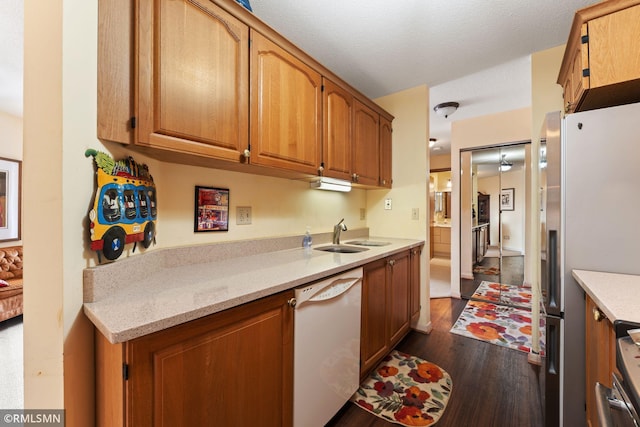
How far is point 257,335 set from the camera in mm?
986

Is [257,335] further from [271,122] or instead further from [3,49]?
[3,49]

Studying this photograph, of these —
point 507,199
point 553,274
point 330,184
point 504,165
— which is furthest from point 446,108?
point 553,274

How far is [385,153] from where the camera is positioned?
2635 mm

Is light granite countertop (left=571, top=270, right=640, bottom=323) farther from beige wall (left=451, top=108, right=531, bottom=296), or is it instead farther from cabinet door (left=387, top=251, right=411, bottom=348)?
beige wall (left=451, top=108, right=531, bottom=296)

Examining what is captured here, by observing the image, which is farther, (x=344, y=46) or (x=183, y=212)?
(x=344, y=46)

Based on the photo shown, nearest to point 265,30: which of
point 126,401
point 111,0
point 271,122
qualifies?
point 271,122

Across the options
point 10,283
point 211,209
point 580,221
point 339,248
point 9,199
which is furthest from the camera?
point 9,199

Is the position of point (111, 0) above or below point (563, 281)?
above

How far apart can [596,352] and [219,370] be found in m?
1.48

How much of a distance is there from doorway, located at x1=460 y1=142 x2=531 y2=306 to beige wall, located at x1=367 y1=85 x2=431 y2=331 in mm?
1381

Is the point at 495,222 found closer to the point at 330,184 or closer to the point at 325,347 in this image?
the point at 330,184

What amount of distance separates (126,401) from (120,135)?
34.4 inches

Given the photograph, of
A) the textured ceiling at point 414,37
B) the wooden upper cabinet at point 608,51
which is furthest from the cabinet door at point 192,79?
the wooden upper cabinet at point 608,51

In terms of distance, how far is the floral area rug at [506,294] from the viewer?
3191 mm
